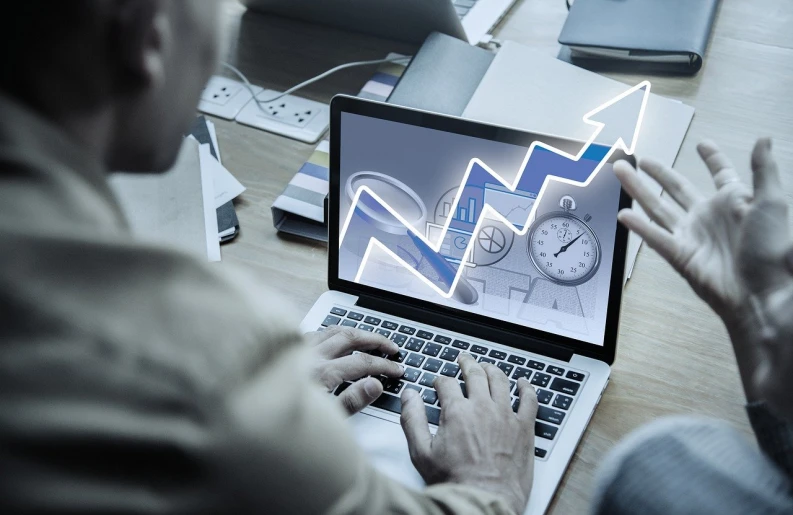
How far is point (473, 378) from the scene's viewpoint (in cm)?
91

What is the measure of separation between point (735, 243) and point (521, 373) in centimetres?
26

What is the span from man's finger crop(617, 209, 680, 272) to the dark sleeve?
21 centimetres

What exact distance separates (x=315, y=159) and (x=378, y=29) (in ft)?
1.21

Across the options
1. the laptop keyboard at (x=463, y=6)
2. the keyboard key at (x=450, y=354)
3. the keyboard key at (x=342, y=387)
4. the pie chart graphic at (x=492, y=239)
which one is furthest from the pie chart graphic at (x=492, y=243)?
the laptop keyboard at (x=463, y=6)

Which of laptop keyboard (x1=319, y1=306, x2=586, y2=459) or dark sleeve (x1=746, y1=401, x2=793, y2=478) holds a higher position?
dark sleeve (x1=746, y1=401, x2=793, y2=478)

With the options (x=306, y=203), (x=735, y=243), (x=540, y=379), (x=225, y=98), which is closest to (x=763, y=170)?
(x=735, y=243)

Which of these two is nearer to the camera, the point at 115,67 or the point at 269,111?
the point at 115,67

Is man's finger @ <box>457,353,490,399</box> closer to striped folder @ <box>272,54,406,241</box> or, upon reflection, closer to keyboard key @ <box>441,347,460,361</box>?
keyboard key @ <box>441,347,460,361</box>

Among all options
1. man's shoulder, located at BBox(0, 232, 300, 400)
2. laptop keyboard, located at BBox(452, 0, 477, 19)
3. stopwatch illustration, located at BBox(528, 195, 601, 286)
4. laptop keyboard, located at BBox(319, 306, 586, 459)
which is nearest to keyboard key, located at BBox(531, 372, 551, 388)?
laptop keyboard, located at BBox(319, 306, 586, 459)

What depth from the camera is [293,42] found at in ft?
4.92

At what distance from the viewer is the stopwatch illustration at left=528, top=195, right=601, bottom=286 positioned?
0.92m

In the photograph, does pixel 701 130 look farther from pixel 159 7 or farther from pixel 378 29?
pixel 159 7

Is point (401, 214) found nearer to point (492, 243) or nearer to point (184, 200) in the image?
point (492, 243)

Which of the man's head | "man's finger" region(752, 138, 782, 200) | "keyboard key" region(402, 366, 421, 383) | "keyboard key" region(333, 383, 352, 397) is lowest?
"keyboard key" region(333, 383, 352, 397)
